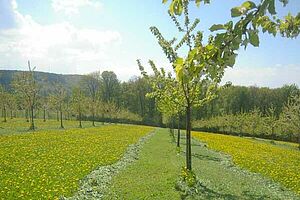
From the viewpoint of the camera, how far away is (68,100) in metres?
91.0

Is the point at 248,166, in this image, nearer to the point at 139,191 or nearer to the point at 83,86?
the point at 139,191

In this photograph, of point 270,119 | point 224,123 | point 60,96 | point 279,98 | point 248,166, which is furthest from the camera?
point 279,98

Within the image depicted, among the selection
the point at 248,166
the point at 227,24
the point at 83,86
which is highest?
the point at 83,86

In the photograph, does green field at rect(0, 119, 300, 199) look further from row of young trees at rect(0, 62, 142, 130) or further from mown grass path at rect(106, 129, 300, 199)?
row of young trees at rect(0, 62, 142, 130)

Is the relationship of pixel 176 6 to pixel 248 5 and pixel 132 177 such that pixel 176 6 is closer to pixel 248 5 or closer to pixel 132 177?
pixel 248 5

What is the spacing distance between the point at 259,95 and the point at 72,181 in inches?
3893

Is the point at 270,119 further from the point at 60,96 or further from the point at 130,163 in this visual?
the point at 130,163

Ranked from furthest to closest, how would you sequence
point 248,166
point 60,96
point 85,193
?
point 60,96, point 248,166, point 85,193

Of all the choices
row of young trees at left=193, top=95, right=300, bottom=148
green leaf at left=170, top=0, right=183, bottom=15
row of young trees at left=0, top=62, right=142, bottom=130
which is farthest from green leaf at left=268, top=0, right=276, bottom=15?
row of young trees at left=193, top=95, right=300, bottom=148

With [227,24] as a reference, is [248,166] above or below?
below

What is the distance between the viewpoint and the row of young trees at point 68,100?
53344 mm

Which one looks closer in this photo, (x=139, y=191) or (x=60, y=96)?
(x=139, y=191)

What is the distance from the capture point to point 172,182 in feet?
50.4

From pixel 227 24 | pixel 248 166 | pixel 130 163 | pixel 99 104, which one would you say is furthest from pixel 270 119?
pixel 227 24
